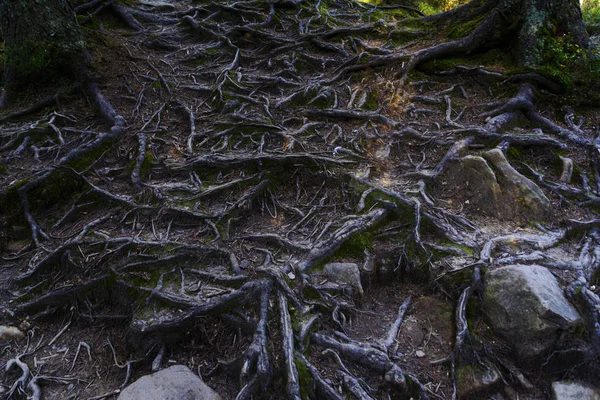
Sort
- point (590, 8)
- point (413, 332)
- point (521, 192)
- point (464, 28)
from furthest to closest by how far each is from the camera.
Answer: point (590, 8), point (464, 28), point (521, 192), point (413, 332)

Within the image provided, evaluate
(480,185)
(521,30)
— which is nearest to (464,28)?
(521,30)

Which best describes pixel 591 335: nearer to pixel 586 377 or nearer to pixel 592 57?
pixel 586 377

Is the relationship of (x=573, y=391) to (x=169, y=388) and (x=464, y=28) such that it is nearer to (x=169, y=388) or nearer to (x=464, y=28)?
(x=169, y=388)

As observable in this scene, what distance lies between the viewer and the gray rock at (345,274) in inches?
148

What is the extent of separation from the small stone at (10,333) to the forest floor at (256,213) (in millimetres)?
58

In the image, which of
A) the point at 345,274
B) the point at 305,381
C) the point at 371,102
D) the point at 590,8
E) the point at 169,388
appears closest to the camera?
the point at 305,381

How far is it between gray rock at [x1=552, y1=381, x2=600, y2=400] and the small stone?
4.60m

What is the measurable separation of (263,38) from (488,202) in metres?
6.27

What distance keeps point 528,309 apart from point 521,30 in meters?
4.86

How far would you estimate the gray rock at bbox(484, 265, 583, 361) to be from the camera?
315 cm

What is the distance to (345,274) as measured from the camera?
3807 mm

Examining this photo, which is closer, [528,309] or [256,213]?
[528,309]

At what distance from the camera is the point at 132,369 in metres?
3.34

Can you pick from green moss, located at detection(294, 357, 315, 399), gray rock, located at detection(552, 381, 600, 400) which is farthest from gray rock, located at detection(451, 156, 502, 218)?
green moss, located at detection(294, 357, 315, 399)
